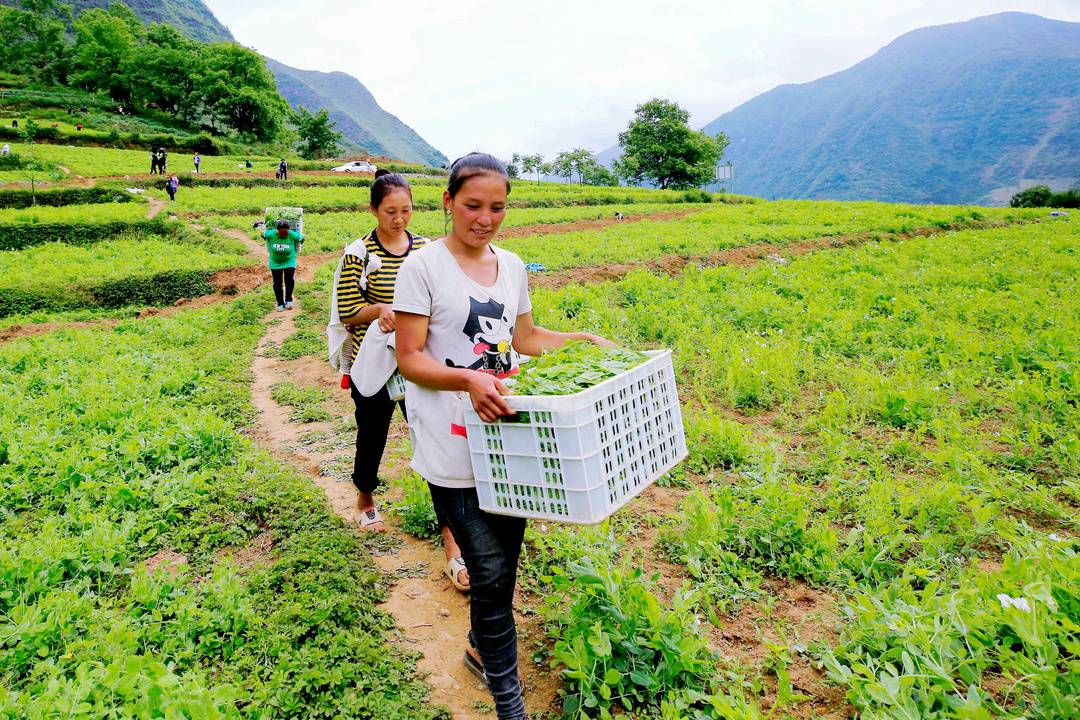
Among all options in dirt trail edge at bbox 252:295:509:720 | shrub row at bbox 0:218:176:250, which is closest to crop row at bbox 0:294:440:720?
dirt trail edge at bbox 252:295:509:720

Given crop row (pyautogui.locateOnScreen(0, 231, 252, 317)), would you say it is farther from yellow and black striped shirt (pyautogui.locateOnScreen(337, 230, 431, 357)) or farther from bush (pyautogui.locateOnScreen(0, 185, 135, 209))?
yellow and black striped shirt (pyautogui.locateOnScreen(337, 230, 431, 357))

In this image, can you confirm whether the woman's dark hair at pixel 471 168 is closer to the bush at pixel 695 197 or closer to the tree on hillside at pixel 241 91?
the bush at pixel 695 197

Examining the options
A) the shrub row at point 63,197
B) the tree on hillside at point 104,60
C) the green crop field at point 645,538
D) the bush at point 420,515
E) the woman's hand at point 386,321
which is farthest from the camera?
the tree on hillside at point 104,60

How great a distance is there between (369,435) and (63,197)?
27.8 meters

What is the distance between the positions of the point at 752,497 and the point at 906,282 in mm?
8826

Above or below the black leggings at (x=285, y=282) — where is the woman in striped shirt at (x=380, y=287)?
below

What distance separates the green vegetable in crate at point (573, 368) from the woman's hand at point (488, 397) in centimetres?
11

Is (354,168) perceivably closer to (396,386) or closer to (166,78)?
(166,78)

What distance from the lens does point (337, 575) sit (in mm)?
3574

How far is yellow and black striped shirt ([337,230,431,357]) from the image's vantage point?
377 centimetres

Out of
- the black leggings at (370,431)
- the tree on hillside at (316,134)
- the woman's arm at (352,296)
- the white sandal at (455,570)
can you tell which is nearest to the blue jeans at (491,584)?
the white sandal at (455,570)

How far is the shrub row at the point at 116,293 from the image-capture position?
13141mm

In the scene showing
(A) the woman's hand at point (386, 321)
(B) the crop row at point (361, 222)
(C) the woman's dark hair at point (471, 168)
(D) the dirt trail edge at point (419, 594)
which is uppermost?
(B) the crop row at point (361, 222)

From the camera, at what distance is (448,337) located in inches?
95.8
